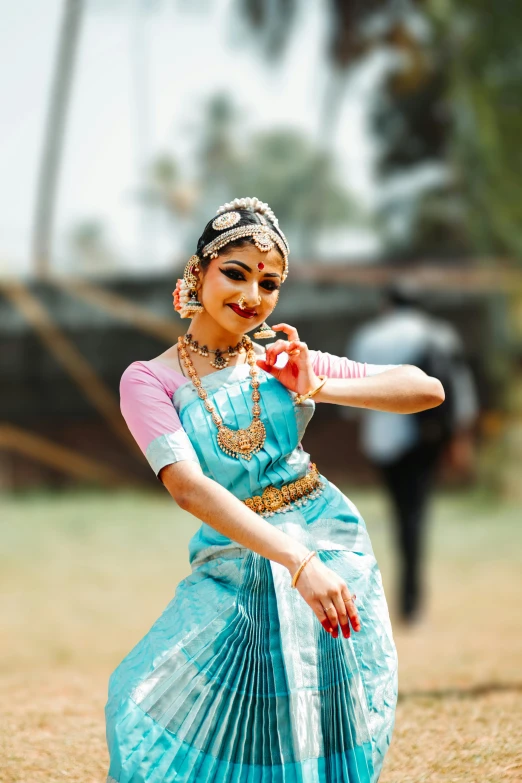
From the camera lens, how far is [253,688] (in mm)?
2330

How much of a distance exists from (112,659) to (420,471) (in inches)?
86.6

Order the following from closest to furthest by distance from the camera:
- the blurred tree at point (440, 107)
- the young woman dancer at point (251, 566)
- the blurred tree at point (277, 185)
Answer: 1. the young woman dancer at point (251, 566)
2. the blurred tree at point (440, 107)
3. the blurred tree at point (277, 185)

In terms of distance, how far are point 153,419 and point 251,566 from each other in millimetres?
436

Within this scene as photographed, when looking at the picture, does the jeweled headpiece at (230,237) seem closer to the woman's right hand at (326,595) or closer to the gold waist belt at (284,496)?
the gold waist belt at (284,496)

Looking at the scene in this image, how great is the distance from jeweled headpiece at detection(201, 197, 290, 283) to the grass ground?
1545mm

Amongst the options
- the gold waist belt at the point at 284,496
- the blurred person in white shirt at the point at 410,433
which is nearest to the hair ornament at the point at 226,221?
the gold waist belt at the point at 284,496

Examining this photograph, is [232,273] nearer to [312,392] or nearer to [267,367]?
[267,367]

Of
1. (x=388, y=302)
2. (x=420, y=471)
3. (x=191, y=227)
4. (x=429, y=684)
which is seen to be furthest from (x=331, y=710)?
(x=191, y=227)

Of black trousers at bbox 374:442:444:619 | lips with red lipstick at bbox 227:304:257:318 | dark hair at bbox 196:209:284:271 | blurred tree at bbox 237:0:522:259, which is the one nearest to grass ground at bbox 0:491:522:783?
black trousers at bbox 374:442:444:619

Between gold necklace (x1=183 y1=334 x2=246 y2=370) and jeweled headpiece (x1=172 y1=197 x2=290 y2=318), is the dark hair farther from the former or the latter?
gold necklace (x1=183 y1=334 x2=246 y2=370)

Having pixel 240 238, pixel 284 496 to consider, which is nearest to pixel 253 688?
pixel 284 496

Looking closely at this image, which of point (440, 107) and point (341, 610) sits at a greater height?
point (440, 107)

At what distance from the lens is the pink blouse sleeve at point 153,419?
231 centimetres

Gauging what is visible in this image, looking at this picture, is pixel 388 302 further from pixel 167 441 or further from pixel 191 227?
pixel 191 227
